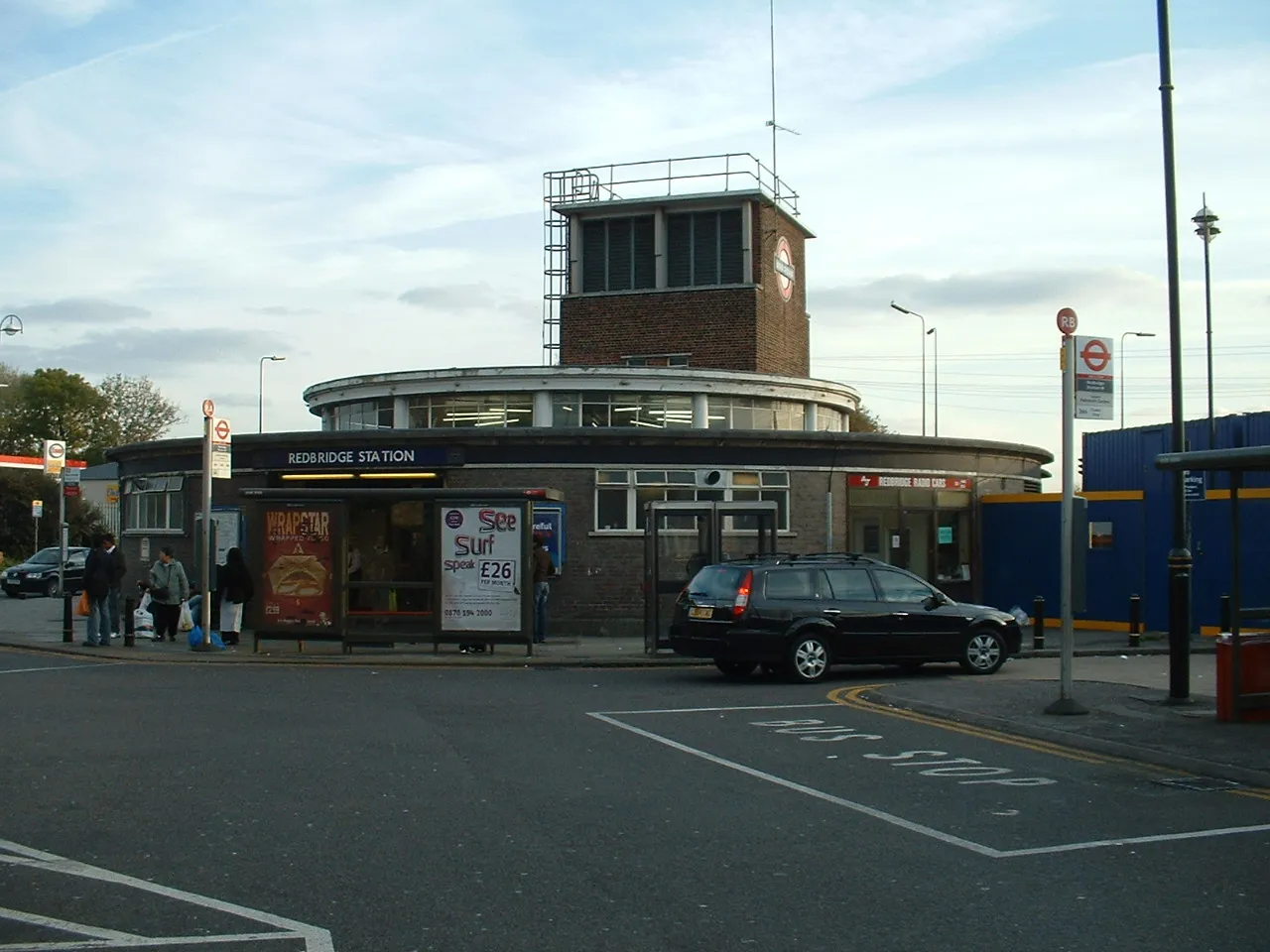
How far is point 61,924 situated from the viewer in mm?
6402

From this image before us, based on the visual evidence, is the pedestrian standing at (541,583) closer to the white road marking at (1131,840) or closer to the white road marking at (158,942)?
the white road marking at (1131,840)

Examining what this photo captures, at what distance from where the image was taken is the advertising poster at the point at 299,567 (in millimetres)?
22125

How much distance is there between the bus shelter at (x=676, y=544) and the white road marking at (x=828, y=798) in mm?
8766

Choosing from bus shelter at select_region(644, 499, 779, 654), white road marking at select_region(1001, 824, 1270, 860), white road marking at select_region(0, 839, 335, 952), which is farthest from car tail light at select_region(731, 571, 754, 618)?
white road marking at select_region(0, 839, 335, 952)

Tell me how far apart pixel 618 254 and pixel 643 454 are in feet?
49.0

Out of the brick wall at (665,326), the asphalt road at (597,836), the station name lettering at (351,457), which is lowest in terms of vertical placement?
the asphalt road at (597,836)

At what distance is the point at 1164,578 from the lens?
26.3m

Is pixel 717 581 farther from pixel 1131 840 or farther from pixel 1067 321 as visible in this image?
pixel 1131 840

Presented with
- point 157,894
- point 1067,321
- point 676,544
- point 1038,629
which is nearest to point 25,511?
point 676,544

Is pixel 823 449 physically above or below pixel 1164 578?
above

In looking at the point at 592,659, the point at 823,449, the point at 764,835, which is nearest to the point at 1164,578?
the point at 823,449

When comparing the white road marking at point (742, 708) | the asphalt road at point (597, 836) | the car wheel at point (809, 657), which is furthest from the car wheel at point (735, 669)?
the asphalt road at point (597, 836)

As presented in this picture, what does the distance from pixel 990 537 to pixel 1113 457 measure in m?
17.4

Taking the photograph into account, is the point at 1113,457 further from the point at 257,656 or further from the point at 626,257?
the point at 257,656
